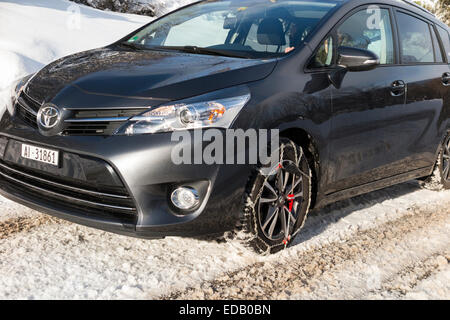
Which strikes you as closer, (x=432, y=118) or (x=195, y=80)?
(x=195, y=80)

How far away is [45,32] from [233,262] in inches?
262

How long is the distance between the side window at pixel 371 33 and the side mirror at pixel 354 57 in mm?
161

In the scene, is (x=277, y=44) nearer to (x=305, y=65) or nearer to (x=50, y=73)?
(x=305, y=65)

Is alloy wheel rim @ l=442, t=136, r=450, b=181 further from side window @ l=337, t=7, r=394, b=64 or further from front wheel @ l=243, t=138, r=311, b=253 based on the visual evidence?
front wheel @ l=243, t=138, r=311, b=253

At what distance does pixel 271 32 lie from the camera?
364 centimetres

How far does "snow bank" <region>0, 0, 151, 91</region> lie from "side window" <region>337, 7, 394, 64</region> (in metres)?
4.32

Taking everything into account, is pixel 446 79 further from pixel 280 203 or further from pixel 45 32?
pixel 45 32

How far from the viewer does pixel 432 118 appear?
464 centimetres

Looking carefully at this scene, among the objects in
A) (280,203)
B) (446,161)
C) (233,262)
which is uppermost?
(280,203)

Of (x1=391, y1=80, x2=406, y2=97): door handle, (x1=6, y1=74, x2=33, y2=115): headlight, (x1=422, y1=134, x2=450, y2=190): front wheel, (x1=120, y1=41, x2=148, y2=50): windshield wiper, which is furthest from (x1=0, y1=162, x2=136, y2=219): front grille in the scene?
(x1=422, y1=134, x2=450, y2=190): front wheel

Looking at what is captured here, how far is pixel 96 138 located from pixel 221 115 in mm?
663

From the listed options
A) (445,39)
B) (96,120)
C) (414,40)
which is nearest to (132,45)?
(96,120)

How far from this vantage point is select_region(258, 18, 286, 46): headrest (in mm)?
3547
